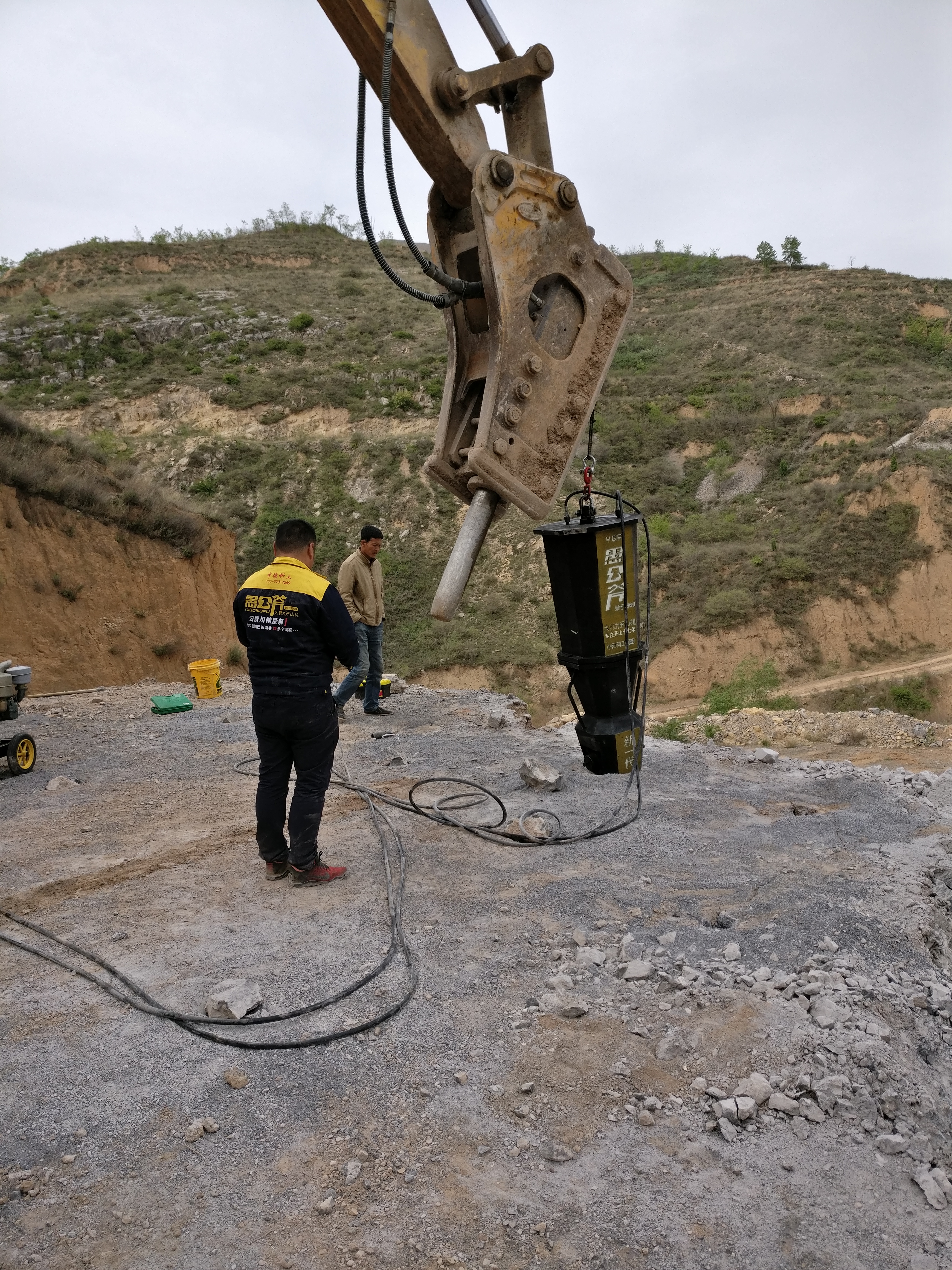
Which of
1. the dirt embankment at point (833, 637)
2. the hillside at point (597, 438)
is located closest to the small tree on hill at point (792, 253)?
the hillside at point (597, 438)

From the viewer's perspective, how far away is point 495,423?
3.67 metres

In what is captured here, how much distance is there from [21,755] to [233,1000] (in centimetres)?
505

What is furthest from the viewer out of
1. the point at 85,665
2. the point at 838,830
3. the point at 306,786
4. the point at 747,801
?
the point at 85,665

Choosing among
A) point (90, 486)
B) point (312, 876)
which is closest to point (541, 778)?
point (312, 876)

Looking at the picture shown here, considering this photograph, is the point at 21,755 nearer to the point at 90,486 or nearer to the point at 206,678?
the point at 206,678

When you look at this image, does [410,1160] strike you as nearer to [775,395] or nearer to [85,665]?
[85,665]

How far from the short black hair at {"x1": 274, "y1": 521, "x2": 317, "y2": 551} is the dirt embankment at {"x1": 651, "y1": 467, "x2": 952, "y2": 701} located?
15.1 m

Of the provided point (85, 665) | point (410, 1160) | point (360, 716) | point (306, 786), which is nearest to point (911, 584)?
point (360, 716)

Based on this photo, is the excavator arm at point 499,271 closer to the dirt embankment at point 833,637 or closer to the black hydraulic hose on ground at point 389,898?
the black hydraulic hose on ground at point 389,898

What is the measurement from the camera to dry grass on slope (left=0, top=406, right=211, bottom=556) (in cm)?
1291

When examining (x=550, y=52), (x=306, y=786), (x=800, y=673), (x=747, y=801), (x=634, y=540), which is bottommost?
(x=800, y=673)

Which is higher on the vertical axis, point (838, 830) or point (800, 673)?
point (838, 830)

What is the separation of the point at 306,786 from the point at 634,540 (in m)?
2.23

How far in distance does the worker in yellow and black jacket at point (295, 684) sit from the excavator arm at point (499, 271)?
0.91m
